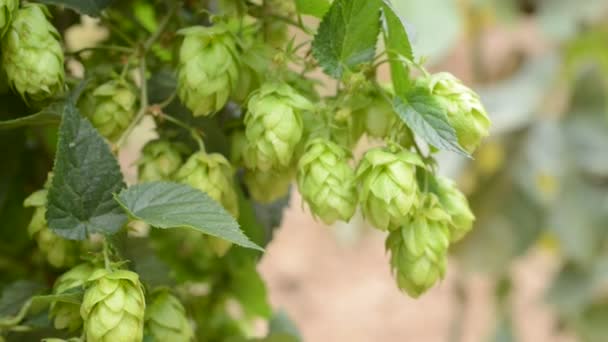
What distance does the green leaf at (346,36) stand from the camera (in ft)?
1.93

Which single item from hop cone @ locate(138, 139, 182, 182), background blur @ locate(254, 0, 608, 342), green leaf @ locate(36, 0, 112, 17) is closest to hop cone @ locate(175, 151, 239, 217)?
hop cone @ locate(138, 139, 182, 182)

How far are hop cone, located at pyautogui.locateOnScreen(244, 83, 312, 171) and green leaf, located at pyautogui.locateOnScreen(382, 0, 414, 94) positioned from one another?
6 centimetres

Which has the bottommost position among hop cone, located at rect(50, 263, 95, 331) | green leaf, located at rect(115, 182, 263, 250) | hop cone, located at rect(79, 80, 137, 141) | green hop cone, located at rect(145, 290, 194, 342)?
green hop cone, located at rect(145, 290, 194, 342)

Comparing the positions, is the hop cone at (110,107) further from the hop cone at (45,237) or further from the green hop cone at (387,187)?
the green hop cone at (387,187)

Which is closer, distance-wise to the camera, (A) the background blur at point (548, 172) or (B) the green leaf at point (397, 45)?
(B) the green leaf at point (397, 45)

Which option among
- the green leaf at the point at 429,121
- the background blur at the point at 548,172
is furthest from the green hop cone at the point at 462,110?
the background blur at the point at 548,172

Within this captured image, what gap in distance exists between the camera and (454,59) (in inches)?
148

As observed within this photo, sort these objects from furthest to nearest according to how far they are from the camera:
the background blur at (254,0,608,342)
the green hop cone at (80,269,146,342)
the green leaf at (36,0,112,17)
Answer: the background blur at (254,0,608,342), the green leaf at (36,0,112,17), the green hop cone at (80,269,146,342)

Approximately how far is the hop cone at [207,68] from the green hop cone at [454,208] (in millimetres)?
147

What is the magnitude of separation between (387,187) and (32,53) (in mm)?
220

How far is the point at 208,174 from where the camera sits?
0.62 m

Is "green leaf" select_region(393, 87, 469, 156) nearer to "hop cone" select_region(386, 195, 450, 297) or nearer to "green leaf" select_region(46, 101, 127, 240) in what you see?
"hop cone" select_region(386, 195, 450, 297)

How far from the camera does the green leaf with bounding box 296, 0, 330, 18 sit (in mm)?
611

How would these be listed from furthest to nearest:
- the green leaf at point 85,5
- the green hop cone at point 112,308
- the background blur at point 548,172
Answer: the background blur at point 548,172 < the green leaf at point 85,5 < the green hop cone at point 112,308
